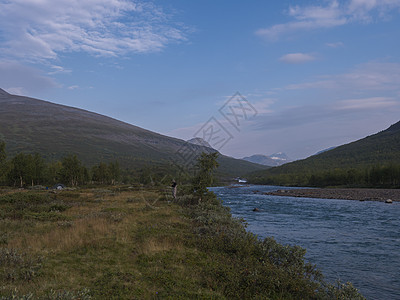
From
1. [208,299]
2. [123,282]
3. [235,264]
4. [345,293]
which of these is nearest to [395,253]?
[345,293]

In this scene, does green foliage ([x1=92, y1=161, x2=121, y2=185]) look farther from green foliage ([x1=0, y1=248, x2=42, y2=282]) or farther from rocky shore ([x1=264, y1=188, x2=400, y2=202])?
green foliage ([x1=0, y1=248, x2=42, y2=282])

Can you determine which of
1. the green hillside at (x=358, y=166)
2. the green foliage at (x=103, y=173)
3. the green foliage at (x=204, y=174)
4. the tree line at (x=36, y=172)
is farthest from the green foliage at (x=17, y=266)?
the green hillside at (x=358, y=166)

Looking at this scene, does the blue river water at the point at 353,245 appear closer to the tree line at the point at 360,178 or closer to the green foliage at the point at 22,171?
the green foliage at the point at 22,171

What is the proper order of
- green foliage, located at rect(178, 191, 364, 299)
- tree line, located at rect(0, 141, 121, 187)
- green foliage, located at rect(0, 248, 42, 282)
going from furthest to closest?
tree line, located at rect(0, 141, 121, 187) → green foliage, located at rect(178, 191, 364, 299) → green foliage, located at rect(0, 248, 42, 282)

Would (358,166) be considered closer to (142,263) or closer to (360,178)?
(360,178)

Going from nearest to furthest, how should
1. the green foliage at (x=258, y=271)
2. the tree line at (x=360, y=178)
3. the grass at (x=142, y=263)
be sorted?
the grass at (x=142, y=263) < the green foliage at (x=258, y=271) < the tree line at (x=360, y=178)

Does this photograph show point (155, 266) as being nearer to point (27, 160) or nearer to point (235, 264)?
point (235, 264)

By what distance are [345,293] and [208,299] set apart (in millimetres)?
4577

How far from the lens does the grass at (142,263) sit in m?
7.49

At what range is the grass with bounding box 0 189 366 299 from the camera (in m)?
7.49

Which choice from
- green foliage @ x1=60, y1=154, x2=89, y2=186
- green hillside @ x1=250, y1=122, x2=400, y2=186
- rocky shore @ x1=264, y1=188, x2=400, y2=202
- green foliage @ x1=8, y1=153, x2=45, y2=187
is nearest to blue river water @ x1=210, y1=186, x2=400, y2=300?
rocky shore @ x1=264, y1=188, x2=400, y2=202

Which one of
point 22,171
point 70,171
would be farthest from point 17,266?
point 70,171

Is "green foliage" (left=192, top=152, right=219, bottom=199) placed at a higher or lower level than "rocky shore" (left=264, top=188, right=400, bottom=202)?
higher

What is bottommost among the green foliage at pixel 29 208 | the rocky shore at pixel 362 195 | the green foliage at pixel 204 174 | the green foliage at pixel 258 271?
the rocky shore at pixel 362 195
